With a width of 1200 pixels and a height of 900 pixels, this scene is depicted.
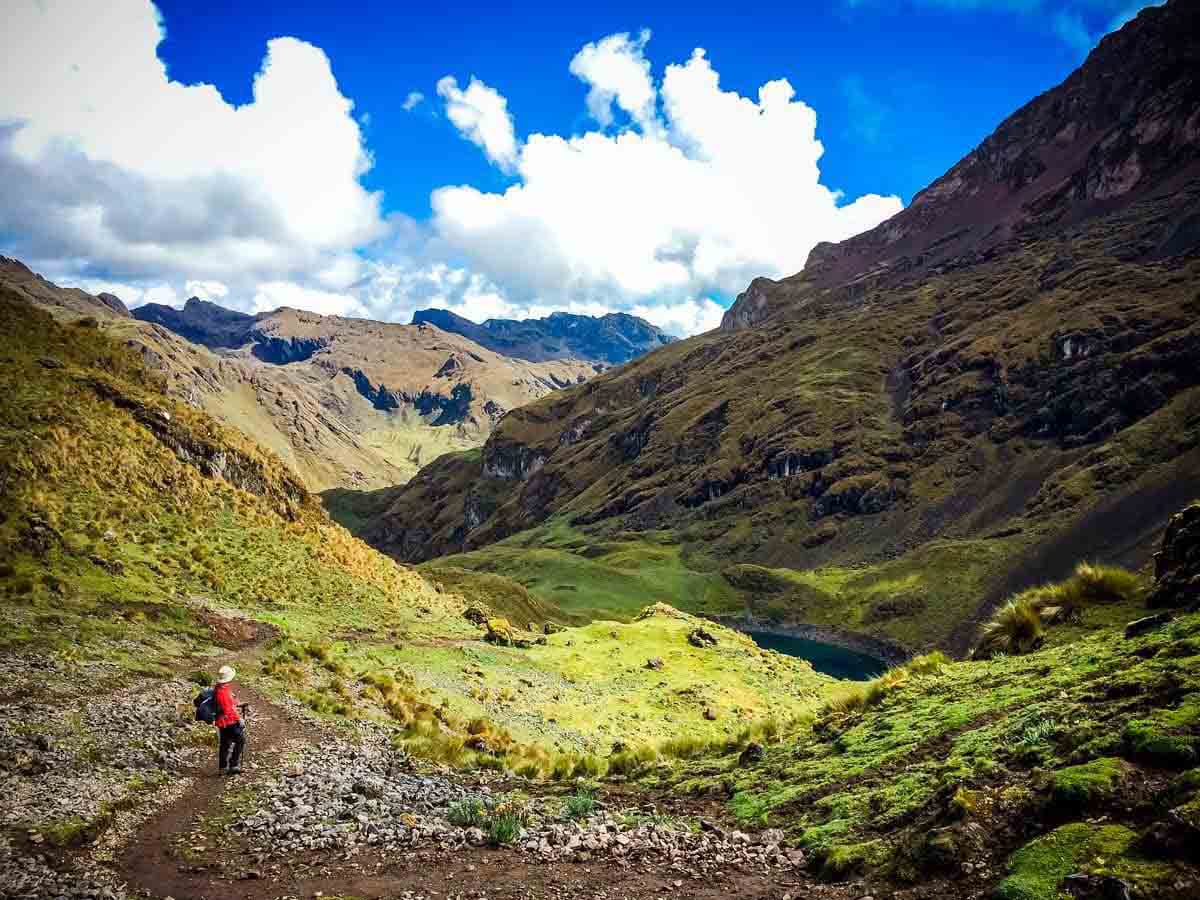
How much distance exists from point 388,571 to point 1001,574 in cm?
15034

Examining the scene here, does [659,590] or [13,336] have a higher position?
[659,590]

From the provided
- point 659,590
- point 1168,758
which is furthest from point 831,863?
point 659,590

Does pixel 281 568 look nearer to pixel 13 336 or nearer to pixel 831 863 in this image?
pixel 13 336

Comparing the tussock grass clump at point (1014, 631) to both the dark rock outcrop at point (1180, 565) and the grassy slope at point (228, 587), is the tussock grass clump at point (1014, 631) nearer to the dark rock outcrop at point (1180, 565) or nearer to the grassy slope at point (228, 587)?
the dark rock outcrop at point (1180, 565)

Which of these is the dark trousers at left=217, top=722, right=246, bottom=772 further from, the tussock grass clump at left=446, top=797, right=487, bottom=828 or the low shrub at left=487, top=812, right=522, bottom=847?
the low shrub at left=487, top=812, right=522, bottom=847

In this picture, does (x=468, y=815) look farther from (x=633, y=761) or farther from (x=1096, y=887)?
(x=1096, y=887)

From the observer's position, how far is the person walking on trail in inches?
666

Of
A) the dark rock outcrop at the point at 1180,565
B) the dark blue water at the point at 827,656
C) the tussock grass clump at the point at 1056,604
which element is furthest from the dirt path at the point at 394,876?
the dark blue water at the point at 827,656

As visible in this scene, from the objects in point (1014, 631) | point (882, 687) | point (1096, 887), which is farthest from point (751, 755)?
point (1096, 887)

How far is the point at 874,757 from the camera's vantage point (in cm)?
1477

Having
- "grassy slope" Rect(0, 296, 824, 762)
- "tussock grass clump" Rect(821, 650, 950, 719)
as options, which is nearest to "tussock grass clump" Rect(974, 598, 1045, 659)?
"tussock grass clump" Rect(821, 650, 950, 719)

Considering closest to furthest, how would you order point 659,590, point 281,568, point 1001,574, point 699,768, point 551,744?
point 699,768, point 551,744, point 281,568, point 1001,574, point 659,590

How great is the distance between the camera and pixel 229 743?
56.5 feet

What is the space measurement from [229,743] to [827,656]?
504 ft
